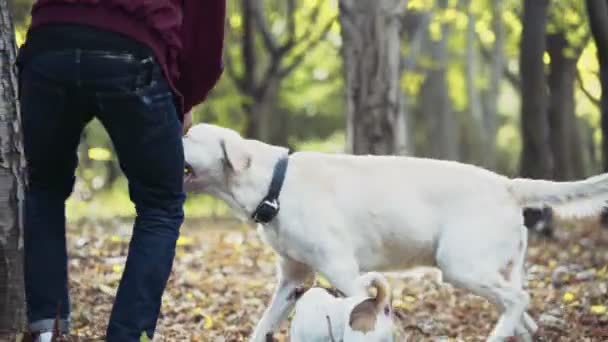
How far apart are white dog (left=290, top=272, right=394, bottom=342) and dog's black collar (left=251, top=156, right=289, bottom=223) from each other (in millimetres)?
609

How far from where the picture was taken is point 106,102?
3.70 metres

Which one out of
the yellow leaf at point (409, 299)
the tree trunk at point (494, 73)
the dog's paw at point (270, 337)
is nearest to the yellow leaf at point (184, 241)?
the yellow leaf at point (409, 299)

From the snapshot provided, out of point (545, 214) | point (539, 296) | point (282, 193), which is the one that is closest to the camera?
point (282, 193)

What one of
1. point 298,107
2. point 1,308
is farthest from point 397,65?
point 298,107

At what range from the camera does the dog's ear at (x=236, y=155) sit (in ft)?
17.3

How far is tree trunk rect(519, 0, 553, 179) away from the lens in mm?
11898

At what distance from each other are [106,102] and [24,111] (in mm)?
383

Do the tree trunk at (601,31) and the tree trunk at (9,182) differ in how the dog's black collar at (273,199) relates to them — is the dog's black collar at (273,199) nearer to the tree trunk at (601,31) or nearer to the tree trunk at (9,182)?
the tree trunk at (9,182)

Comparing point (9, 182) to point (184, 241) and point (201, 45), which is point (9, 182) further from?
point (184, 241)

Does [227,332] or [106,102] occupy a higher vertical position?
[106,102]

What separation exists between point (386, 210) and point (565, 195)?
3.21 ft

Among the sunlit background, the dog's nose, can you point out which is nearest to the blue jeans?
the dog's nose

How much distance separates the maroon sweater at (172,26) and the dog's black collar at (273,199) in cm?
103

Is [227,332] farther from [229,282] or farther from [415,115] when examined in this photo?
[415,115]
